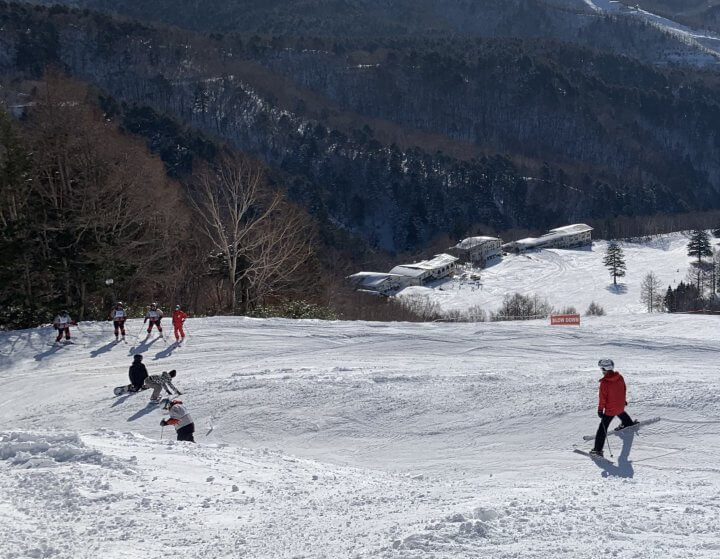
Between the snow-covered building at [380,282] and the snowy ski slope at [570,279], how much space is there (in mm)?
1667

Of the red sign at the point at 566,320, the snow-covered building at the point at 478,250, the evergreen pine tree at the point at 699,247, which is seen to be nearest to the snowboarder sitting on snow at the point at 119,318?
the red sign at the point at 566,320

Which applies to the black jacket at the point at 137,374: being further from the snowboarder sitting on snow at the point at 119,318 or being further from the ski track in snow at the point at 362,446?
the snowboarder sitting on snow at the point at 119,318

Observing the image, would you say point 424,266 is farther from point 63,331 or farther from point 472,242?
point 63,331

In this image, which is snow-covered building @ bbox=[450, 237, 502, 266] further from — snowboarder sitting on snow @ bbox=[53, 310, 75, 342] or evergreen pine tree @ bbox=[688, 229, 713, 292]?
snowboarder sitting on snow @ bbox=[53, 310, 75, 342]

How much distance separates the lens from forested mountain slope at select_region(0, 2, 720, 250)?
125 metres

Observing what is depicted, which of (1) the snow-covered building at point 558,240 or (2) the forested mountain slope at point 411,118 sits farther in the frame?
(2) the forested mountain slope at point 411,118

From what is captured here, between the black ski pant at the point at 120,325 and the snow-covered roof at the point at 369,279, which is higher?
the snow-covered roof at the point at 369,279

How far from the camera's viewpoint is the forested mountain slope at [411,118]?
12500 centimetres

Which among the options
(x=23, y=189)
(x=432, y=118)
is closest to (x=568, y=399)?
(x=23, y=189)

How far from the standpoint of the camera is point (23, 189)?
2853 cm

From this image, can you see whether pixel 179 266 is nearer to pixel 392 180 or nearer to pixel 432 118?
pixel 392 180

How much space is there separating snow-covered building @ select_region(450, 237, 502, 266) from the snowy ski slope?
85.4 inches

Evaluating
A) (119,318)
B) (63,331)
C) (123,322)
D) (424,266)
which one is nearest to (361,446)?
(119,318)

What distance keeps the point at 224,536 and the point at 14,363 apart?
15109 millimetres
